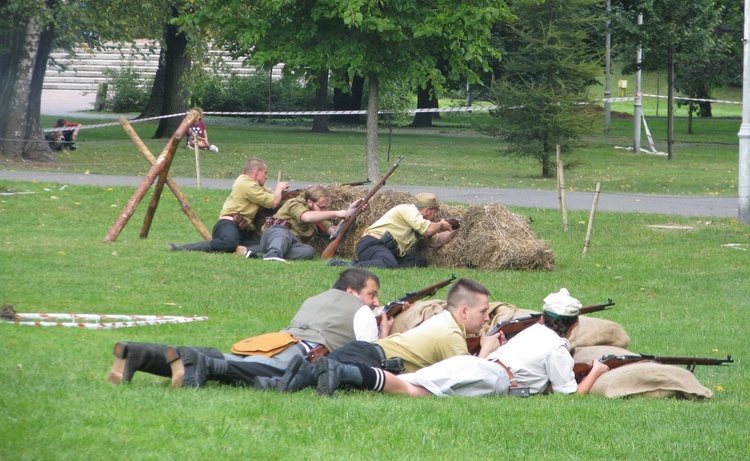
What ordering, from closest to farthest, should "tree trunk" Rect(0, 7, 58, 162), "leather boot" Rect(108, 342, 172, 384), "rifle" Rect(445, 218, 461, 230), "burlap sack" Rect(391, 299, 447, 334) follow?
"leather boot" Rect(108, 342, 172, 384) < "burlap sack" Rect(391, 299, 447, 334) < "rifle" Rect(445, 218, 461, 230) < "tree trunk" Rect(0, 7, 58, 162)

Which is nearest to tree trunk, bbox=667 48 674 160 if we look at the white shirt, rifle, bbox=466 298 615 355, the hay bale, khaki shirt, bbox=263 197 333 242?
the hay bale

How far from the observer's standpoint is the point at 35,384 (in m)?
6.39

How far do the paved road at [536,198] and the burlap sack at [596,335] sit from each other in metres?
11.4

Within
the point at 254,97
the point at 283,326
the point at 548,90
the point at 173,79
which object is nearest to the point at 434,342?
the point at 283,326

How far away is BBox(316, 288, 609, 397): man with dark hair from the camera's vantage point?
700cm

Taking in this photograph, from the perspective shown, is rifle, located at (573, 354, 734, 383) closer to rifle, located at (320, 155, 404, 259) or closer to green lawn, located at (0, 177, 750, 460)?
green lawn, located at (0, 177, 750, 460)

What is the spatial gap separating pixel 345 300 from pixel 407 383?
1.05 m

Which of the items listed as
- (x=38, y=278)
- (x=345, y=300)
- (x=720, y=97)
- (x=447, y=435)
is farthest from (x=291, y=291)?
(x=720, y=97)

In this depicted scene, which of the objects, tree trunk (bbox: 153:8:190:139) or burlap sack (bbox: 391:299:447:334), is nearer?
burlap sack (bbox: 391:299:447:334)

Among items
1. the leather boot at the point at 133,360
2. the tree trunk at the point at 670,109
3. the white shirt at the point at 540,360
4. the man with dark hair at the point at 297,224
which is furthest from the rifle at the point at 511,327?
the tree trunk at the point at 670,109

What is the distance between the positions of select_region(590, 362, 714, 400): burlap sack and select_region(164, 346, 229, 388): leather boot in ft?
9.24

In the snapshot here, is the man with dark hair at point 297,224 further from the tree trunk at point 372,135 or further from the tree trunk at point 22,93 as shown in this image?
the tree trunk at point 22,93

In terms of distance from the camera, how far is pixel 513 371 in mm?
7375

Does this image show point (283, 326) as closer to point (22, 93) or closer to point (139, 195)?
point (139, 195)
